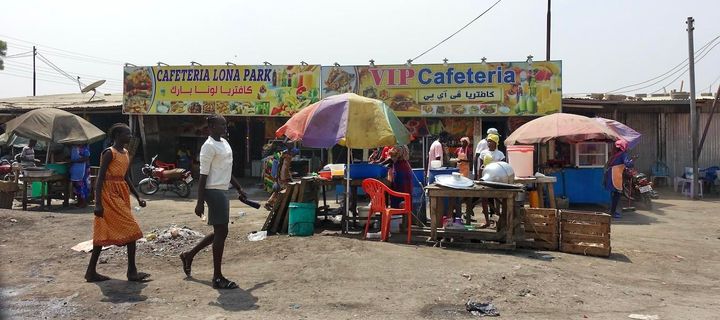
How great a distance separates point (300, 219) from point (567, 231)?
13.0ft

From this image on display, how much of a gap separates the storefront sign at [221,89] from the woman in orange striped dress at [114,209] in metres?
11.0

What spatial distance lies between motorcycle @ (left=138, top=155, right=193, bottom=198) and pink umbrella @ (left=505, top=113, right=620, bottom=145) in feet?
30.2

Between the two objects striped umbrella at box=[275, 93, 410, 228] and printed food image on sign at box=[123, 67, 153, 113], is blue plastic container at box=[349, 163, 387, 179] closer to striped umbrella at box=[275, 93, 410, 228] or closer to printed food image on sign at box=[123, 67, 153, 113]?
striped umbrella at box=[275, 93, 410, 228]

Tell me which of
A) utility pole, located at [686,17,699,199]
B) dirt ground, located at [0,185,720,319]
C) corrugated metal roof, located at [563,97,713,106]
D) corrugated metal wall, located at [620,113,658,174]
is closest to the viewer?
dirt ground, located at [0,185,720,319]

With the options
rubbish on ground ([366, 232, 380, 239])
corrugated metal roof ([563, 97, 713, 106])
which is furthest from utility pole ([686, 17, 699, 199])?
rubbish on ground ([366, 232, 380, 239])

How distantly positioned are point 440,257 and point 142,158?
1547 centimetres

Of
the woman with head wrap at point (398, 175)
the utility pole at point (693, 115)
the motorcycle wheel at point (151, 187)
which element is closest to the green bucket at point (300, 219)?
the woman with head wrap at point (398, 175)

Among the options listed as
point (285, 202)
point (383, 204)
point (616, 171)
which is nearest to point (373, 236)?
point (383, 204)

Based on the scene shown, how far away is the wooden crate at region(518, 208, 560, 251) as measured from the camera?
7863 mm

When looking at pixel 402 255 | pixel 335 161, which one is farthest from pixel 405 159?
pixel 335 161

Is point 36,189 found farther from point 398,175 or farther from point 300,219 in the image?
point 398,175

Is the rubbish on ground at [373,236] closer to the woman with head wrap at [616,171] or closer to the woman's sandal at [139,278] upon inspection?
the woman's sandal at [139,278]

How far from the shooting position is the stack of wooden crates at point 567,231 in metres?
7.58

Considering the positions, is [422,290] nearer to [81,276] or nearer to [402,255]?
[402,255]
